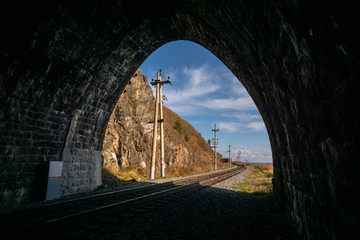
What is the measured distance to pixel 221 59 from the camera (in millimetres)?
8281

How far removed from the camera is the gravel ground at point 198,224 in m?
4.15

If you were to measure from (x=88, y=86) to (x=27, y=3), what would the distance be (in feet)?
14.4

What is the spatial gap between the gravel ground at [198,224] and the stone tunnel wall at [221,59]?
2.19ft

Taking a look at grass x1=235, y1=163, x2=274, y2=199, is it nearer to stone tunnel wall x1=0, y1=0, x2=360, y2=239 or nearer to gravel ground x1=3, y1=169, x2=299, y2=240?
stone tunnel wall x1=0, y1=0, x2=360, y2=239

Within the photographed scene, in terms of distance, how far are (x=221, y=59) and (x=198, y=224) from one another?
6.12m

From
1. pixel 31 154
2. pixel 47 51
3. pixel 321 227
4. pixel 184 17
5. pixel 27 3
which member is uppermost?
pixel 184 17

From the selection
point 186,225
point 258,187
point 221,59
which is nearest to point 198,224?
point 186,225

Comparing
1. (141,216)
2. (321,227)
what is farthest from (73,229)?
(321,227)

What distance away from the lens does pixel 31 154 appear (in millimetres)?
8258

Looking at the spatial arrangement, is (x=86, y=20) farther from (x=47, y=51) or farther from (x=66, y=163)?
(x=66, y=163)

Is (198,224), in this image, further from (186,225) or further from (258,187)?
(258,187)

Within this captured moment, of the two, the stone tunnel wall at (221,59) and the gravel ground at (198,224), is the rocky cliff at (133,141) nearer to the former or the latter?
the stone tunnel wall at (221,59)

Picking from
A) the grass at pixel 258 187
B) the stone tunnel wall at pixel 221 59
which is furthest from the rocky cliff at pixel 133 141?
the grass at pixel 258 187

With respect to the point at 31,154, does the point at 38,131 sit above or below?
above
